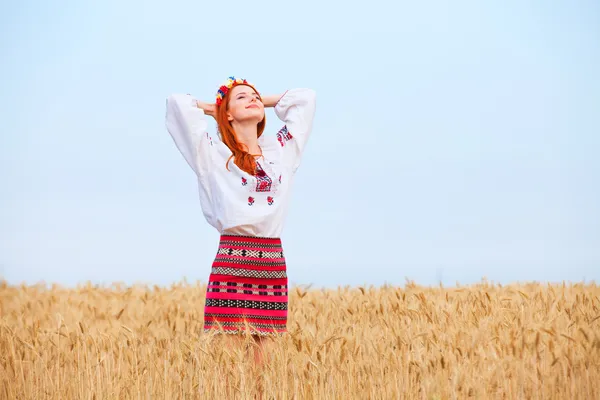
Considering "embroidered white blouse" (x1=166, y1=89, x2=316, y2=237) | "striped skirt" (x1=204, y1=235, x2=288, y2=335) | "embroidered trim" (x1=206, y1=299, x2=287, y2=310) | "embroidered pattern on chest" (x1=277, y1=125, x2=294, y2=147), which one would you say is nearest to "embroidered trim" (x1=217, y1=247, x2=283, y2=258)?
"striped skirt" (x1=204, y1=235, x2=288, y2=335)

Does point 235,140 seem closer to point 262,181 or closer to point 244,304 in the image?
point 262,181

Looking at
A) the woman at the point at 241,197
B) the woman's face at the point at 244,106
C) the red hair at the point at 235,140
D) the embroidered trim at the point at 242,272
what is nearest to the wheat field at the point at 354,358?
the woman at the point at 241,197

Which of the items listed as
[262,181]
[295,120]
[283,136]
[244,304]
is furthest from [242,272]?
[295,120]

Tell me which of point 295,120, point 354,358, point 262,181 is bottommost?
point 354,358

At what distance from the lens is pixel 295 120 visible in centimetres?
524

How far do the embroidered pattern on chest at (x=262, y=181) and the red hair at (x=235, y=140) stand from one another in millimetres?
40

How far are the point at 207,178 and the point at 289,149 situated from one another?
63 cm

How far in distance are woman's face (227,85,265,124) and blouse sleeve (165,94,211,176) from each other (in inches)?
8.9

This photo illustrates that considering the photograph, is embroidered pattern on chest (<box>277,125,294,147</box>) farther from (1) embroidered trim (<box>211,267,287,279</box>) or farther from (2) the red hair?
(1) embroidered trim (<box>211,267,287,279</box>)

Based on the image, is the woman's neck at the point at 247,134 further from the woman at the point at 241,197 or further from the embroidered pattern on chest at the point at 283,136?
the embroidered pattern on chest at the point at 283,136

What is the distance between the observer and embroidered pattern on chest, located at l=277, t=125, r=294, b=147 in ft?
16.9

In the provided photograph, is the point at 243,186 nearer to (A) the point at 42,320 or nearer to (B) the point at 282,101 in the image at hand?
Result: (B) the point at 282,101

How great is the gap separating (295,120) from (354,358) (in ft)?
5.70

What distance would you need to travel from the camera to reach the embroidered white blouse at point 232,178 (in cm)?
477
